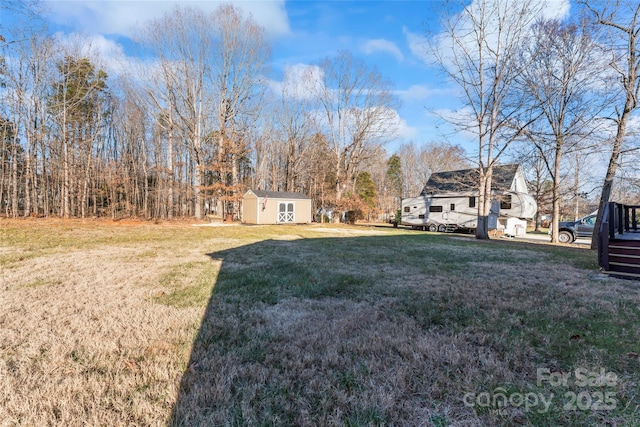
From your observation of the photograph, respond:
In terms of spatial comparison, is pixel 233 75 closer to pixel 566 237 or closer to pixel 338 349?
pixel 338 349

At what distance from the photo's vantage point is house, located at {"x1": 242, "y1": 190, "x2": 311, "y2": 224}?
2106 cm

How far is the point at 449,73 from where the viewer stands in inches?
497

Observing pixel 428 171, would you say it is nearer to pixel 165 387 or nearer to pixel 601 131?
pixel 601 131

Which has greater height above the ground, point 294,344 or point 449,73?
point 449,73

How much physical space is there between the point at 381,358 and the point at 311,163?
27.6 m

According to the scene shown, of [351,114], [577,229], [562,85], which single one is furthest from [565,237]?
[351,114]

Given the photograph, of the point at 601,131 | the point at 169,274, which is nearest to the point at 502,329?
the point at 169,274

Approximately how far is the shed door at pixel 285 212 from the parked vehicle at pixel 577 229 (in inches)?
678

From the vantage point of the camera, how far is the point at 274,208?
21797 millimetres

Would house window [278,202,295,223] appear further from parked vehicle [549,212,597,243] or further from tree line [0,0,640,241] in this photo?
parked vehicle [549,212,597,243]

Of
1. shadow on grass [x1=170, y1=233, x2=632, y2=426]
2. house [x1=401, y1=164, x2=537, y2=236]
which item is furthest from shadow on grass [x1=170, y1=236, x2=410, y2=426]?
house [x1=401, y1=164, x2=537, y2=236]

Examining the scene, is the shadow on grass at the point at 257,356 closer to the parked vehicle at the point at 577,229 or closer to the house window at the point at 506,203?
the parked vehicle at the point at 577,229

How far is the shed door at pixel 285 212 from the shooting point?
2222cm

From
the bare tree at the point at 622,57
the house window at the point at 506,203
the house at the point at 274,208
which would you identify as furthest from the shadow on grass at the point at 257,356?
the house window at the point at 506,203
